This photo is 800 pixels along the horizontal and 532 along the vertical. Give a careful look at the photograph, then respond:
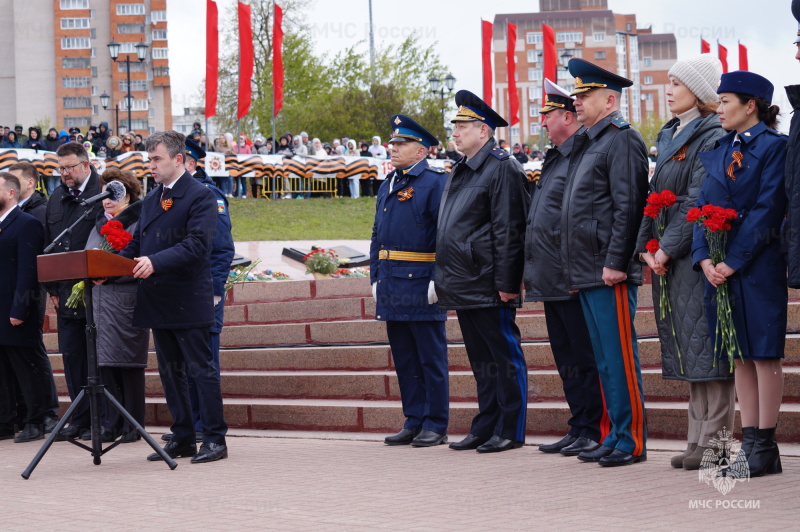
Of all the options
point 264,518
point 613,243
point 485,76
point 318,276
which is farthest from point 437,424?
point 485,76

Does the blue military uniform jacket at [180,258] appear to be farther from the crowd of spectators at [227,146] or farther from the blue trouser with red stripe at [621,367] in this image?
the crowd of spectators at [227,146]

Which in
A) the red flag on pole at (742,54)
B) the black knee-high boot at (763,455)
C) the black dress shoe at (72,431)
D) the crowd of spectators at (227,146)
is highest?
the red flag on pole at (742,54)

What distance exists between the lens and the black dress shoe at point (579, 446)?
23.6ft

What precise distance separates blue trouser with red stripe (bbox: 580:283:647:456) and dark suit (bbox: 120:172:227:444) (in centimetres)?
280

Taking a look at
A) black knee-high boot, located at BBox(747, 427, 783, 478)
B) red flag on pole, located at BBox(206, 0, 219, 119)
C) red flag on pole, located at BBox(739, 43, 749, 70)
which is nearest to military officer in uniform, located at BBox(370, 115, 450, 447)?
black knee-high boot, located at BBox(747, 427, 783, 478)

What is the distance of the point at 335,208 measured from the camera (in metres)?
27.6

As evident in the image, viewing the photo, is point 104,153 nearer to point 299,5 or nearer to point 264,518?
point 264,518

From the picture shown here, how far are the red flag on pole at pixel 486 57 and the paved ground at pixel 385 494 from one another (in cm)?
2696

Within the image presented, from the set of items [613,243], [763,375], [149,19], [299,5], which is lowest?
[763,375]

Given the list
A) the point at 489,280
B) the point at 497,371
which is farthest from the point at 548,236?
the point at 497,371

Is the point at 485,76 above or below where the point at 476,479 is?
above

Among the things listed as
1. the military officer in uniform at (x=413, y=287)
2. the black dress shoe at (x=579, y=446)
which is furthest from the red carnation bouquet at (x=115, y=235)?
the black dress shoe at (x=579, y=446)

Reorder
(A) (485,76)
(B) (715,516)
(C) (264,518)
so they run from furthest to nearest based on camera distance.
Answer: (A) (485,76), (C) (264,518), (B) (715,516)

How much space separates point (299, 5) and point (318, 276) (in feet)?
131
